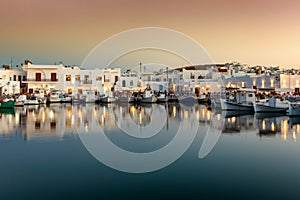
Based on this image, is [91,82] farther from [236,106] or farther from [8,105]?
[236,106]

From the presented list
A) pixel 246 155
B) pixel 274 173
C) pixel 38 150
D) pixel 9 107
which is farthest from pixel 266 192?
pixel 9 107

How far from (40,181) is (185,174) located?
317cm

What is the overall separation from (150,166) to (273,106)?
56.1ft

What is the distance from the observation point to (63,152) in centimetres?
928

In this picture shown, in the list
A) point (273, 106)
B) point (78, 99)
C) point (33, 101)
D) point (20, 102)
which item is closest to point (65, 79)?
point (78, 99)

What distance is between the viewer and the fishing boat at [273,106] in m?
22.0

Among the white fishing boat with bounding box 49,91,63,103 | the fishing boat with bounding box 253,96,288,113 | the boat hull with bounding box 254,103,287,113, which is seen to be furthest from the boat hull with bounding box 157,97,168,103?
the boat hull with bounding box 254,103,287,113

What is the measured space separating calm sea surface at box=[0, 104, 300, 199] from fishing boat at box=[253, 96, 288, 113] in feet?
29.9

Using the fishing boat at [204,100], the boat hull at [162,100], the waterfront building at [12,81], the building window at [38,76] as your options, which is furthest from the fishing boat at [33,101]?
the fishing boat at [204,100]

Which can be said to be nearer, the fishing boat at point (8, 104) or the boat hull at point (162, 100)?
the fishing boat at point (8, 104)

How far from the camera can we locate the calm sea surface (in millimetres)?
5879

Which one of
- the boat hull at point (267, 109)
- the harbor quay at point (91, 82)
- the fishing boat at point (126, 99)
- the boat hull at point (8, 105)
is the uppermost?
the harbor quay at point (91, 82)

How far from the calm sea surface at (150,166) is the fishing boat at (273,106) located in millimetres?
9106

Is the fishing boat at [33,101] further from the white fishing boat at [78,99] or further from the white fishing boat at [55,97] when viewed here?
the white fishing boat at [78,99]
